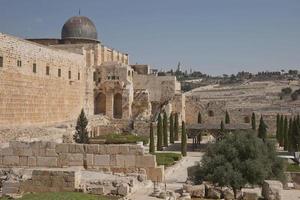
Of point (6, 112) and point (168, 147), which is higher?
point (6, 112)

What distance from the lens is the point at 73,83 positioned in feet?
113

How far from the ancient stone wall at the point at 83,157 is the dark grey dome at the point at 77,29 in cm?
3120

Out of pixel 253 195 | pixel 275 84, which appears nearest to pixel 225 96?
pixel 275 84

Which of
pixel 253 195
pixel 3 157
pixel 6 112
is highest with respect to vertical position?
pixel 6 112

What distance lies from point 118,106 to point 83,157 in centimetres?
2937

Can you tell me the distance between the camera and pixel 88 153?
11.3 meters

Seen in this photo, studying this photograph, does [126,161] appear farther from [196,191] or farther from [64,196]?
[64,196]

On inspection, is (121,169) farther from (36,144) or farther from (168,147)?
(168,147)

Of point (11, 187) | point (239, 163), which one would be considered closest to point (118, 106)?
point (239, 163)

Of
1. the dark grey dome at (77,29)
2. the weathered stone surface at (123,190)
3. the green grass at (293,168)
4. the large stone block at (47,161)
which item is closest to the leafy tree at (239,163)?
the weathered stone surface at (123,190)

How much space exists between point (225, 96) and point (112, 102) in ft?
97.8

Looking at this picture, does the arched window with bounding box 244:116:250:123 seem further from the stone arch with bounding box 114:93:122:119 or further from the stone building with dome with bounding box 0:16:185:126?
the stone arch with bounding box 114:93:122:119

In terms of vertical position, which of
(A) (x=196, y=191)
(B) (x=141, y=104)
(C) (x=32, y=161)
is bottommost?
(A) (x=196, y=191)

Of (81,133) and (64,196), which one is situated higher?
(81,133)
